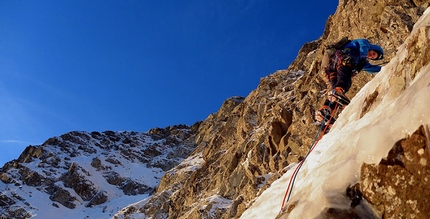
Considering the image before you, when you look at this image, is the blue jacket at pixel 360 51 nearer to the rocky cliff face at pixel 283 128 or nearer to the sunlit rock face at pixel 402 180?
the rocky cliff face at pixel 283 128

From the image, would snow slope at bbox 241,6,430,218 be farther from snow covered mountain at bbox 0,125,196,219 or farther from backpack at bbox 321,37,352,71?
snow covered mountain at bbox 0,125,196,219

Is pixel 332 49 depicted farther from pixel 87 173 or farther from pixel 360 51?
pixel 87 173

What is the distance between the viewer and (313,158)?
221 inches

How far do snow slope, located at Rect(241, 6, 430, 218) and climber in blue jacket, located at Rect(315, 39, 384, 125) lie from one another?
6.57 ft

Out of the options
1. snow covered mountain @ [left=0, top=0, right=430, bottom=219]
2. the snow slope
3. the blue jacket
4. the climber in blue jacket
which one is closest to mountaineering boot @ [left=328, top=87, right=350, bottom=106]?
the climber in blue jacket

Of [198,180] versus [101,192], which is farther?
[101,192]

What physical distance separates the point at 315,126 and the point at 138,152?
81.0 metres

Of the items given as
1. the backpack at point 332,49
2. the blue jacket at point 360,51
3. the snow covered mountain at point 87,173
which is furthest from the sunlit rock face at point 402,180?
the snow covered mountain at point 87,173

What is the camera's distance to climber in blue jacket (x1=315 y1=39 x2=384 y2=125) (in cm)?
765

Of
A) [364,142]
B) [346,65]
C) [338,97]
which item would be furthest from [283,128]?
[364,142]

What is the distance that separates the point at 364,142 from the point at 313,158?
1.88 metres

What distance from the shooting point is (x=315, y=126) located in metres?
18.0

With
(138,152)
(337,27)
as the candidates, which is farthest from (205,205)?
(138,152)

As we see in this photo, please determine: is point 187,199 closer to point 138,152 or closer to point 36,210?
point 36,210
